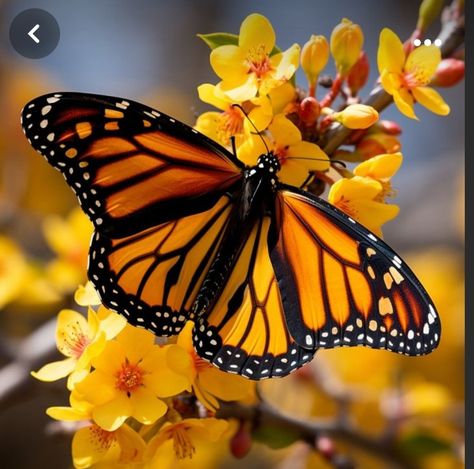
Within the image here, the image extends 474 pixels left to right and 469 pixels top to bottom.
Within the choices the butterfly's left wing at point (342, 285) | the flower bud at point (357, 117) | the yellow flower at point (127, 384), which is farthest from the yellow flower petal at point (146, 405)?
the flower bud at point (357, 117)

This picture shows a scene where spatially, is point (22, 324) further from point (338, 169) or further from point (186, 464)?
point (338, 169)

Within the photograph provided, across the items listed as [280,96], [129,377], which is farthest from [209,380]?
[280,96]

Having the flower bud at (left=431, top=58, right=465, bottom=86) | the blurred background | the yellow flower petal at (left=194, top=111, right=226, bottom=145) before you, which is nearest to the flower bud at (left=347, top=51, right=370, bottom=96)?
the flower bud at (left=431, top=58, right=465, bottom=86)

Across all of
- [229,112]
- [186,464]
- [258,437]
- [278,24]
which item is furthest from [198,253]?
[186,464]

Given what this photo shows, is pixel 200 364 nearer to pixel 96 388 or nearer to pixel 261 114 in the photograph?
pixel 96 388

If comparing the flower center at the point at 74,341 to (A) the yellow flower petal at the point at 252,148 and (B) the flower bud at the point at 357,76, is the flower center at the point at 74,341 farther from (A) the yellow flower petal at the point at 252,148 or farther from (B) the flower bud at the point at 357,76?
(B) the flower bud at the point at 357,76

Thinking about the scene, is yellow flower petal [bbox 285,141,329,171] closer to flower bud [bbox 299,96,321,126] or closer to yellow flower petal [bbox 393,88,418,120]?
flower bud [bbox 299,96,321,126]
